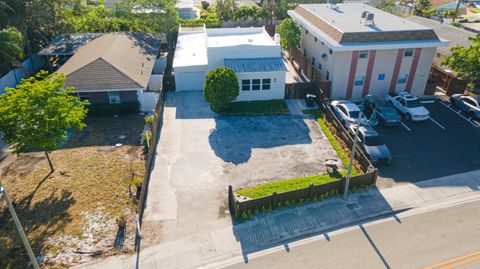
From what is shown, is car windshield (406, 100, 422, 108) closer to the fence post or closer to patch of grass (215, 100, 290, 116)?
patch of grass (215, 100, 290, 116)

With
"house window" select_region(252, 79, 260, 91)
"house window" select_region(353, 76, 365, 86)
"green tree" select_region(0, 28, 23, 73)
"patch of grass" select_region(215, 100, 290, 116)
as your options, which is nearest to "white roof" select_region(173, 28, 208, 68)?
"house window" select_region(252, 79, 260, 91)

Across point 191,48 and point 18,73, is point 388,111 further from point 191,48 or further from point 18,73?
point 18,73

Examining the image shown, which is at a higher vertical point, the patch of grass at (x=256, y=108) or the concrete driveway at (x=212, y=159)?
the patch of grass at (x=256, y=108)

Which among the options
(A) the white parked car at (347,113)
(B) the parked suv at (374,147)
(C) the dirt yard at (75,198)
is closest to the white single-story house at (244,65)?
(A) the white parked car at (347,113)

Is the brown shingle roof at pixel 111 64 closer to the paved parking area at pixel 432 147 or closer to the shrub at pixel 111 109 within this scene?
the shrub at pixel 111 109

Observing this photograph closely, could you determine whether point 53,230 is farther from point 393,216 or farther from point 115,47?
point 115,47

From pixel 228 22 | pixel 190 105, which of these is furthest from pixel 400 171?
pixel 228 22
